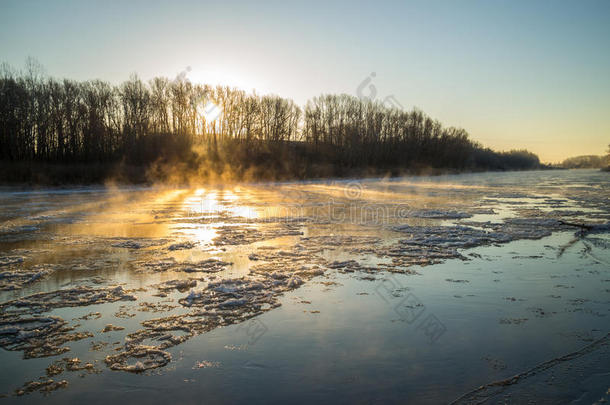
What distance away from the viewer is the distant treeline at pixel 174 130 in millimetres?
35625

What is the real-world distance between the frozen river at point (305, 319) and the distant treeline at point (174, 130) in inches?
1284

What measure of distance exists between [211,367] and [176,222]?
8.59 metres

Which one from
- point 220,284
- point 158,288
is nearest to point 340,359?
point 220,284

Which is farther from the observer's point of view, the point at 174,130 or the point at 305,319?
the point at 174,130

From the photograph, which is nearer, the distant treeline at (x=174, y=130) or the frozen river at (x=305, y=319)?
the frozen river at (x=305, y=319)

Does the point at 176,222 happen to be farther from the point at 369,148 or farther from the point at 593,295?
the point at 369,148

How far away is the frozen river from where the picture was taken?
111 inches

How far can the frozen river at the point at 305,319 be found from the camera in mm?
2818

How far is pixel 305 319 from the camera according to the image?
406 cm

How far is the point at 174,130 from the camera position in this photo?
143 ft

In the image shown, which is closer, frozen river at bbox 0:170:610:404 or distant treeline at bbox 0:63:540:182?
frozen river at bbox 0:170:610:404

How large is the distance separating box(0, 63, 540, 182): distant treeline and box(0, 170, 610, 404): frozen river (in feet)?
107

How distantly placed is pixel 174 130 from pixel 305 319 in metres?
42.9

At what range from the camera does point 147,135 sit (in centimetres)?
4103
